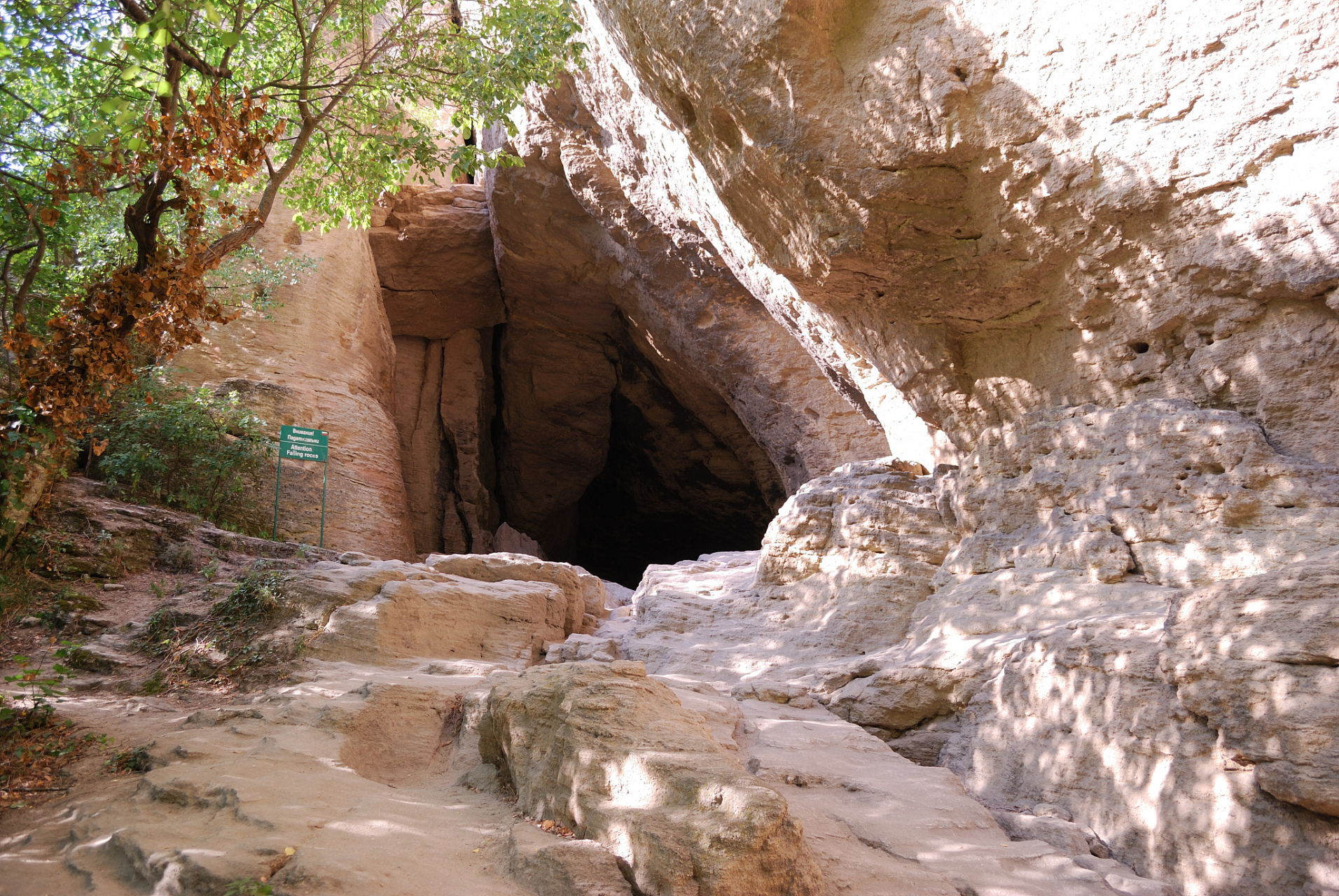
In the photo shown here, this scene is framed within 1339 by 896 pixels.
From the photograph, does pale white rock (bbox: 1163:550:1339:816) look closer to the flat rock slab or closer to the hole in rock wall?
the flat rock slab

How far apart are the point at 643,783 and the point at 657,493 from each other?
671 inches

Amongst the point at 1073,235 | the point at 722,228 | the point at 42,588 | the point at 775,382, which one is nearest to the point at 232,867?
the point at 42,588

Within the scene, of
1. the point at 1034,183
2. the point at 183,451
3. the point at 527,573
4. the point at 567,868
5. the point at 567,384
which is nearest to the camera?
the point at 567,868

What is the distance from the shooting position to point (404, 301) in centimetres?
1702

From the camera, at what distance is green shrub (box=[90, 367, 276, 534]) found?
8617 mm

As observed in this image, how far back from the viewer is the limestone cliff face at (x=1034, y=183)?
4.63 metres

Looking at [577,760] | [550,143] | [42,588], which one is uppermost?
[550,143]

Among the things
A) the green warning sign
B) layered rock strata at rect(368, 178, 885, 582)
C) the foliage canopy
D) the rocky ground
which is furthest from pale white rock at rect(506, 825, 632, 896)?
layered rock strata at rect(368, 178, 885, 582)

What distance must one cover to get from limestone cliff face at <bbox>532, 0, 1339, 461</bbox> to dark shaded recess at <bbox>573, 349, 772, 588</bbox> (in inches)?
411

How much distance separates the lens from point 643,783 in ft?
9.33

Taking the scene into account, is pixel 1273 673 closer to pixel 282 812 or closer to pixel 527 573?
pixel 282 812

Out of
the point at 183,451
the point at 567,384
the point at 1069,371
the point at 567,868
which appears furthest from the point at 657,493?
the point at 567,868

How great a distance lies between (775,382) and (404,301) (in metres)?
9.09

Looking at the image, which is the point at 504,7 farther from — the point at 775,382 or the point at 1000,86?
the point at 775,382
